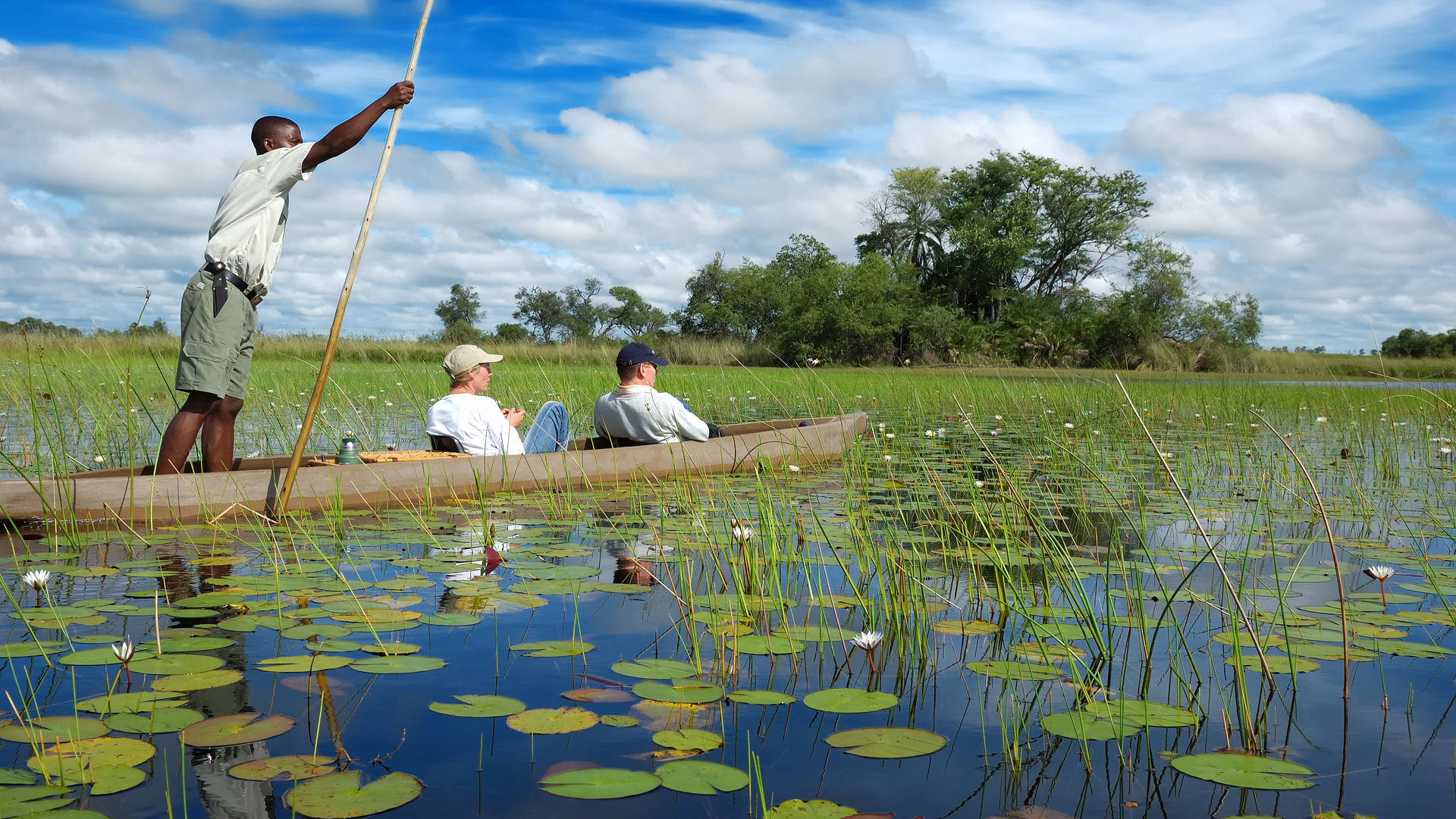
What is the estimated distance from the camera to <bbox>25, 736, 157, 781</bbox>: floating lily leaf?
1.87 meters

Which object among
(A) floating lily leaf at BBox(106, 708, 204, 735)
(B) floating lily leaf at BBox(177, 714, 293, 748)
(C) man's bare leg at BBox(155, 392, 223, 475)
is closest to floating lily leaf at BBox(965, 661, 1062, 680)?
(B) floating lily leaf at BBox(177, 714, 293, 748)

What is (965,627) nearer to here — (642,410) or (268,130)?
(642,410)

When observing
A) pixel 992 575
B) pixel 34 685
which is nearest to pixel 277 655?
pixel 34 685

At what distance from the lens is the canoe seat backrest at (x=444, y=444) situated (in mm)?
5965

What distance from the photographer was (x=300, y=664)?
2531mm

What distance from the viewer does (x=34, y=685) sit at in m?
2.36

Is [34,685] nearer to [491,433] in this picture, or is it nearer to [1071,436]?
[491,433]

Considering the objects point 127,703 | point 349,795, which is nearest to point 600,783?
point 349,795

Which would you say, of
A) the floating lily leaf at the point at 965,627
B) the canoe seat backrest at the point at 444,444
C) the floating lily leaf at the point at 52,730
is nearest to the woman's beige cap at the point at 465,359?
the canoe seat backrest at the point at 444,444

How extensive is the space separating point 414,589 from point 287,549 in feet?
3.47

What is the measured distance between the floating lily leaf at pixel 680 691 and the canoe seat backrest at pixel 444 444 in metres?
3.83

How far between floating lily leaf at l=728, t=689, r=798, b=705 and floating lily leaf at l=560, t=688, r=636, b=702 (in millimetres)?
256

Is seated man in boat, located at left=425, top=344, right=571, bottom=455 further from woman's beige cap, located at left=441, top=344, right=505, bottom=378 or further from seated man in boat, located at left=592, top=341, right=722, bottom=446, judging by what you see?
seated man in boat, located at left=592, top=341, right=722, bottom=446

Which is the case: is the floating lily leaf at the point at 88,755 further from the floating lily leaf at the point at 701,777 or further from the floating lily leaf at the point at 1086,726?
the floating lily leaf at the point at 1086,726
